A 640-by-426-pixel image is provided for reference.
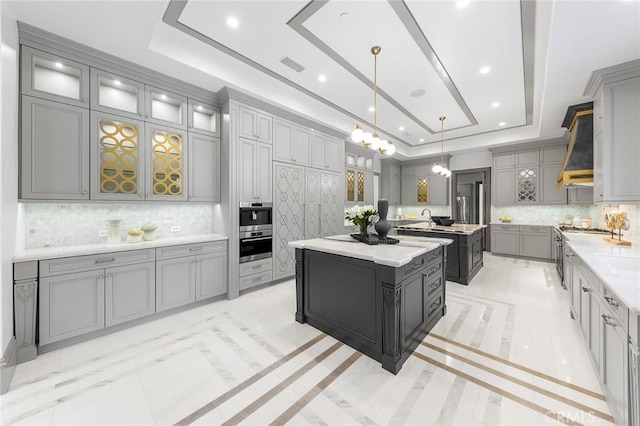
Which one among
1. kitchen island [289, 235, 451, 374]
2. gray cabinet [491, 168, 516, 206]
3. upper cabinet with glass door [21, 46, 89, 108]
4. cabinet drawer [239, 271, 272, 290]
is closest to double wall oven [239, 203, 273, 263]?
cabinet drawer [239, 271, 272, 290]

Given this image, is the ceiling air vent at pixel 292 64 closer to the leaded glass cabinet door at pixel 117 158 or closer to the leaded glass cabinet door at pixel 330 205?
the leaded glass cabinet door at pixel 117 158

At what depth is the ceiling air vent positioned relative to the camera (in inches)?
127

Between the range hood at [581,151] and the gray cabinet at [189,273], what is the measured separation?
17.0 feet

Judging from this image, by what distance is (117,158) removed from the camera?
2.91 metres

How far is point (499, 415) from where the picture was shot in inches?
64.1

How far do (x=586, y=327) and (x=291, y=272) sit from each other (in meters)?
3.69

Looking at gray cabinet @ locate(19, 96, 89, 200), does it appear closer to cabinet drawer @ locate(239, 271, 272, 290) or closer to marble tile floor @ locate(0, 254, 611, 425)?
marble tile floor @ locate(0, 254, 611, 425)

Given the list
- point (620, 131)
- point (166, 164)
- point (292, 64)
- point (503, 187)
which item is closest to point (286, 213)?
point (166, 164)

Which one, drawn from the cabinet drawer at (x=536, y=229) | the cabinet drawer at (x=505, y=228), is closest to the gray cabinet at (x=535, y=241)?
the cabinet drawer at (x=536, y=229)

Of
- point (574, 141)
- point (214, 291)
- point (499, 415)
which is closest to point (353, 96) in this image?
point (574, 141)

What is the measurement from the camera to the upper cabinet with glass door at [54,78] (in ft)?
7.81

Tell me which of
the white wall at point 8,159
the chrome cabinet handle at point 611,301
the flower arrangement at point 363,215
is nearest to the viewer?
the chrome cabinet handle at point 611,301

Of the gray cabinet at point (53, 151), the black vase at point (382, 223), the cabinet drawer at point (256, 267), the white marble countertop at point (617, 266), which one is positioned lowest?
the cabinet drawer at point (256, 267)

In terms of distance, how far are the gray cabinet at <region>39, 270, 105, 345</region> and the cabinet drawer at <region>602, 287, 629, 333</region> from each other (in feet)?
13.3
